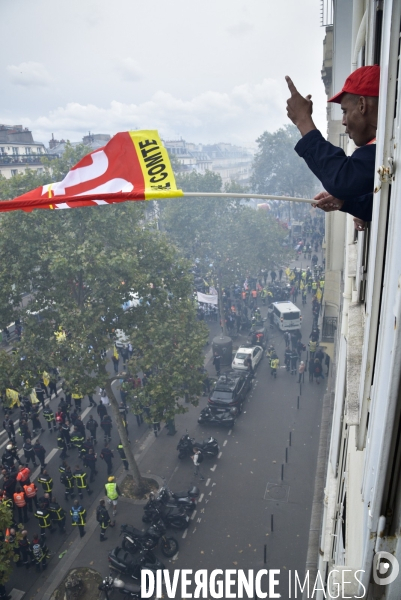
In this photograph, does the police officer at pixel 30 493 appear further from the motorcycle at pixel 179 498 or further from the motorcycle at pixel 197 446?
the motorcycle at pixel 197 446

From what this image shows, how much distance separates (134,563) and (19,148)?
4494 centimetres

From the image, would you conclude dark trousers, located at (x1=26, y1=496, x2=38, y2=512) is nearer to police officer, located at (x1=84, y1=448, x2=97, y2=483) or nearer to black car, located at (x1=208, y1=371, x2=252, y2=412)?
police officer, located at (x1=84, y1=448, x2=97, y2=483)

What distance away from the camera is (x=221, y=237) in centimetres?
2981

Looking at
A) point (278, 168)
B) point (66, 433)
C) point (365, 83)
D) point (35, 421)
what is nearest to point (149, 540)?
point (66, 433)

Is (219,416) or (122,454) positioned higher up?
(219,416)

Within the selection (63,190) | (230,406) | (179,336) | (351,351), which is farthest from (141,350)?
(351,351)

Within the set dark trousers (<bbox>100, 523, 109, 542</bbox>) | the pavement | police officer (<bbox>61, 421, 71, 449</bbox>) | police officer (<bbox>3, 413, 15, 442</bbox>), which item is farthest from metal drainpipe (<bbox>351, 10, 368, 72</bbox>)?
police officer (<bbox>3, 413, 15, 442</bbox>)

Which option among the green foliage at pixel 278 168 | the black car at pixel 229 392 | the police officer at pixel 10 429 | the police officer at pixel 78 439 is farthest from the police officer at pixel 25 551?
the green foliage at pixel 278 168

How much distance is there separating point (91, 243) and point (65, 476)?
22.8 feet

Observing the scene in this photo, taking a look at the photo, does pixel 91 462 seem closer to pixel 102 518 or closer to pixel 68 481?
pixel 68 481

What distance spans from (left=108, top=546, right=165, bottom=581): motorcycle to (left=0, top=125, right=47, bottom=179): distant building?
35759 mm

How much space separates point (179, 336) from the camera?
14.2m

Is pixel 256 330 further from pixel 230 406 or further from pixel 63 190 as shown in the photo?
pixel 63 190

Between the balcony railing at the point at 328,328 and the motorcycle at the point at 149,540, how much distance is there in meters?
8.38
